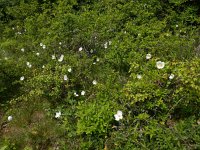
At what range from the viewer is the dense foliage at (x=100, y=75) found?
403cm

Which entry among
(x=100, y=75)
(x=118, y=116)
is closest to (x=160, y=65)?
(x=118, y=116)

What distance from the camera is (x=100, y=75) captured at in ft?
17.2

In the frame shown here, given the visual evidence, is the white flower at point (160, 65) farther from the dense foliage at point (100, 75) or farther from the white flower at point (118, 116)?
the white flower at point (118, 116)

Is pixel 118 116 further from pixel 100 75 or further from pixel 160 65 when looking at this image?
pixel 100 75

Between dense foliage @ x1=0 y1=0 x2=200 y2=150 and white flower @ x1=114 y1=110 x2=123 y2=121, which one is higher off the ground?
white flower @ x1=114 y1=110 x2=123 y2=121

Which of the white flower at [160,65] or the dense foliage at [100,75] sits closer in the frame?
the dense foliage at [100,75]

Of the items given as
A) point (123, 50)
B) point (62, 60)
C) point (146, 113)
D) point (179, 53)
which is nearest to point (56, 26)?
point (62, 60)

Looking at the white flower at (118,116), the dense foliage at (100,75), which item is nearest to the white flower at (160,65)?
the dense foliage at (100,75)

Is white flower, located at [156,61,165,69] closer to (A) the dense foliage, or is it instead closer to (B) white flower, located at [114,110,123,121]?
(A) the dense foliage

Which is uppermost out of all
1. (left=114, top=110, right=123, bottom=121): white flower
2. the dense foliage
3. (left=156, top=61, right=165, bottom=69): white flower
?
(left=156, top=61, right=165, bottom=69): white flower

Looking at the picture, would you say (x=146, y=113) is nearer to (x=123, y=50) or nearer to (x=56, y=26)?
(x=123, y=50)

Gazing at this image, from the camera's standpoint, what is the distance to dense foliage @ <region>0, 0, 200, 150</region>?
403 cm

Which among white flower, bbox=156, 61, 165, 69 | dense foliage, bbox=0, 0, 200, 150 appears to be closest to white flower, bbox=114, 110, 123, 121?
dense foliage, bbox=0, 0, 200, 150

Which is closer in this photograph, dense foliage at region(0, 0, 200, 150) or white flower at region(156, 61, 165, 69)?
dense foliage at region(0, 0, 200, 150)
